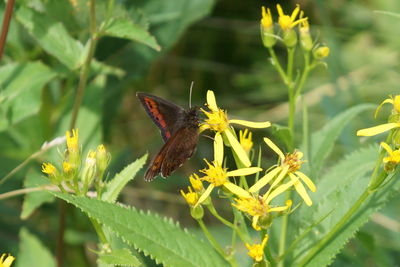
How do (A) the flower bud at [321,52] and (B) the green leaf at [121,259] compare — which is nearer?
(B) the green leaf at [121,259]

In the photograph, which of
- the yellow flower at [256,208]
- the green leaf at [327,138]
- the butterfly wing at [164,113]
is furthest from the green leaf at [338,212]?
the butterfly wing at [164,113]

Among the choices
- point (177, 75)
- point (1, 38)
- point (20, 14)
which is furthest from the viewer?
point (177, 75)

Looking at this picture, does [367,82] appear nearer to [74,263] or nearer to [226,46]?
[226,46]

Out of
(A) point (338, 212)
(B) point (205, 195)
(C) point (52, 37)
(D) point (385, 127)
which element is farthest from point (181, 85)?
(D) point (385, 127)

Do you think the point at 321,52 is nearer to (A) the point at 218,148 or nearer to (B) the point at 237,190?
(A) the point at 218,148

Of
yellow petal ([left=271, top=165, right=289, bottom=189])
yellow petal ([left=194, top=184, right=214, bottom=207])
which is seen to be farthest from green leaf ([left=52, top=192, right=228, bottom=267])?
yellow petal ([left=271, top=165, right=289, bottom=189])

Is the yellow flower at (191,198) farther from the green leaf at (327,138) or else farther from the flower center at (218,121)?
the green leaf at (327,138)

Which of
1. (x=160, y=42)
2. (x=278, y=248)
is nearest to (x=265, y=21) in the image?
(x=278, y=248)
